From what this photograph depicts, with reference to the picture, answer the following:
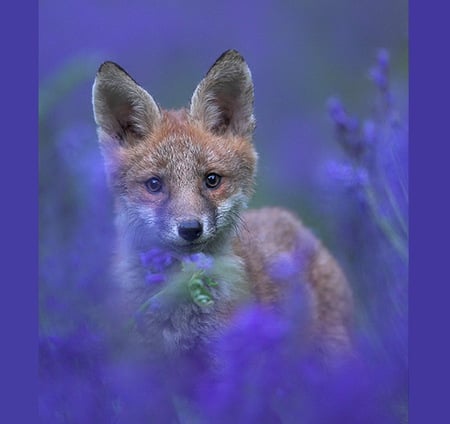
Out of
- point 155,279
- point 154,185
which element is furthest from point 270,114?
point 155,279

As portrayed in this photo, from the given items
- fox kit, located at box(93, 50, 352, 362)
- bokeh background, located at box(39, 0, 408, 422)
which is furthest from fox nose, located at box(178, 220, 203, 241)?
bokeh background, located at box(39, 0, 408, 422)

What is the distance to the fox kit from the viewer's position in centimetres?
473

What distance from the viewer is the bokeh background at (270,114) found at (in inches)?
201

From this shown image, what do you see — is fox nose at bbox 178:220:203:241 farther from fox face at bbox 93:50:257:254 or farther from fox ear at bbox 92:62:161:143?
fox ear at bbox 92:62:161:143

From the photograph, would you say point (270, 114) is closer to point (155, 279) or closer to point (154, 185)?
point (154, 185)

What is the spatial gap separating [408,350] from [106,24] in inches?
81.5

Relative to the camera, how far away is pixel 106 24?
18.0 ft

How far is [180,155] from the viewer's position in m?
4.84

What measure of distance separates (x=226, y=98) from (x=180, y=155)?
351 millimetres

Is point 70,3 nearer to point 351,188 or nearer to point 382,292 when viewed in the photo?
point 351,188

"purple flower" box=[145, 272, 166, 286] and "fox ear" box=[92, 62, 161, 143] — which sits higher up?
"fox ear" box=[92, 62, 161, 143]

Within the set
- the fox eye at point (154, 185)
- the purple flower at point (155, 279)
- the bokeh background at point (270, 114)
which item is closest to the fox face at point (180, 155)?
the fox eye at point (154, 185)

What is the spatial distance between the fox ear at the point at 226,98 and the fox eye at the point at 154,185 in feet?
1.20

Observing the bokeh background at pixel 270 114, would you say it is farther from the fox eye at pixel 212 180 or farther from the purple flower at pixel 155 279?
the fox eye at pixel 212 180
